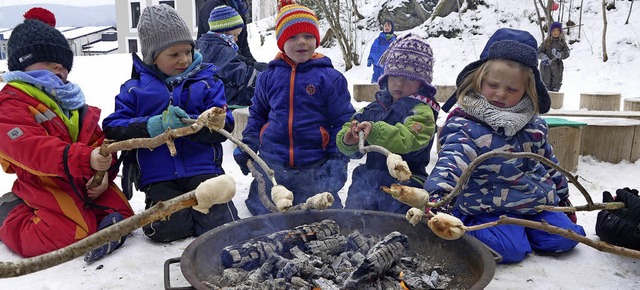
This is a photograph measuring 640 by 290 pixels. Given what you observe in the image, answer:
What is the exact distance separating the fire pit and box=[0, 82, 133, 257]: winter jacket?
915 mm

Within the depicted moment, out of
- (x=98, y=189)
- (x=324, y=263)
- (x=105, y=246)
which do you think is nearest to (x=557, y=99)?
Answer: (x=324, y=263)

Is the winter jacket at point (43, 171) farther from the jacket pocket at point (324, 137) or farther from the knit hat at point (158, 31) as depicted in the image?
the jacket pocket at point (324, 137)

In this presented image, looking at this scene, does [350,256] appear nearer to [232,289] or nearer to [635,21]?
[232,289]

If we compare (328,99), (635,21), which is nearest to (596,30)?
(635,21)

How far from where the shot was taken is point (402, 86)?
3158mm

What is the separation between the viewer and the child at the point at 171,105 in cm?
289

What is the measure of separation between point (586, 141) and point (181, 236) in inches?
161

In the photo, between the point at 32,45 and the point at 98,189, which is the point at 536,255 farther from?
the point at 32,45

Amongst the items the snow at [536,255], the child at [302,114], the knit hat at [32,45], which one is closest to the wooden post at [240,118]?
the snow at [536,255]

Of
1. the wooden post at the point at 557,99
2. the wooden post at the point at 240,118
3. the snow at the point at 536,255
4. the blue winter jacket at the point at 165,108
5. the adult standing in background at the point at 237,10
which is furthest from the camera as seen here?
the wooden post at the point at 557,99

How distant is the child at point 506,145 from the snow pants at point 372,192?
23.1 inches

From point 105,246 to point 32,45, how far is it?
3.86 ft

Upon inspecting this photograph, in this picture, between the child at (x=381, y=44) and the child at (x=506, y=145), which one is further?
the child at (x=381, y=44)

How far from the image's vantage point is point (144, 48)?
2949 mm
